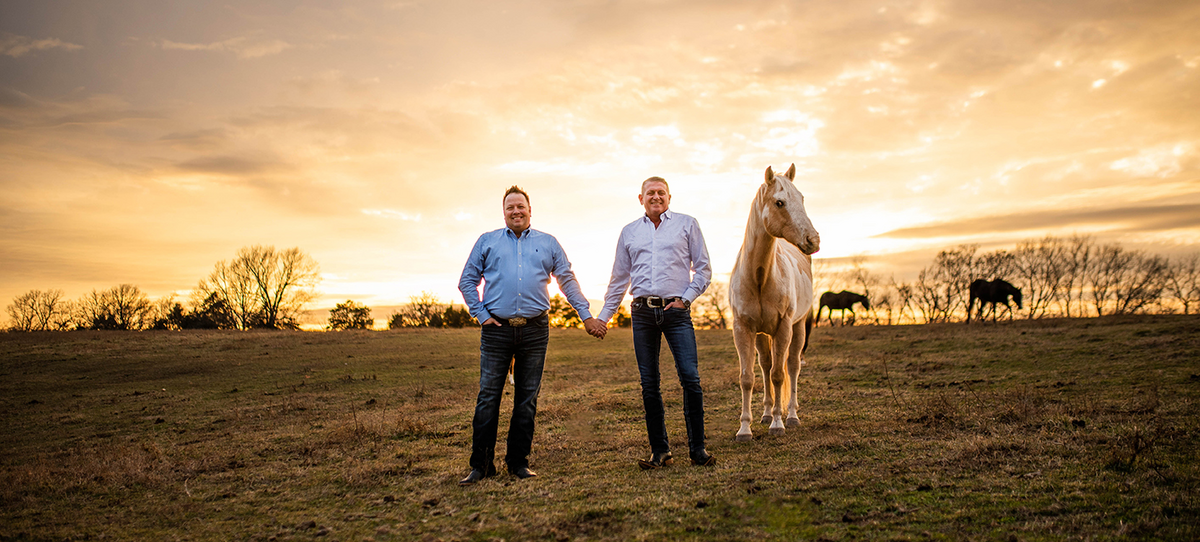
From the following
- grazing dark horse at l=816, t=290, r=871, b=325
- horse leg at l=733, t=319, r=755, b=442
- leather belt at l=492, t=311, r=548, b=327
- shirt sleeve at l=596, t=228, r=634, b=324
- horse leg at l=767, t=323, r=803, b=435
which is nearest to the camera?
leather belt at l=492, t=311, r=548, b=327

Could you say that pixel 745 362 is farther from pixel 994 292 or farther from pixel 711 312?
pixel 711 312

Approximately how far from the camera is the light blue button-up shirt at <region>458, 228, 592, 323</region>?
16.8 ft

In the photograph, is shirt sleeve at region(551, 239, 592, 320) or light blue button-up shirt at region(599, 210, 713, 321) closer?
light blue button-up shirt at region(599, 210, 713, 321)

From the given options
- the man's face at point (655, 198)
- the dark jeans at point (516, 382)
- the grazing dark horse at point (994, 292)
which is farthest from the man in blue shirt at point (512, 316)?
the grazing dark horse at point (994, 292)

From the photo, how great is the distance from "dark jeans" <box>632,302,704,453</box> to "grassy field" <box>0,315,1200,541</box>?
1.18ft

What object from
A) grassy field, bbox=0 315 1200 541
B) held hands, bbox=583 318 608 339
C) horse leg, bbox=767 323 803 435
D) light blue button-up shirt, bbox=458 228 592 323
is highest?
light blue button-up shirt, bbox=458 228 592 323

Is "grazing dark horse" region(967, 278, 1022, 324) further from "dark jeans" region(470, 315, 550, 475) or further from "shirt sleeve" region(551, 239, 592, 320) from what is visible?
"dark jeans" region(470, 315, 550, 475)

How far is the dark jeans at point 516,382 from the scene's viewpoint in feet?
16.8

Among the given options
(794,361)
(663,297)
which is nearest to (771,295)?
(794,361)

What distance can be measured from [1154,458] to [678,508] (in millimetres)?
3437

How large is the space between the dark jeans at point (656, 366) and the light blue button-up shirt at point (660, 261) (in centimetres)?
21

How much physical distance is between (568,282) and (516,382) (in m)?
1.02

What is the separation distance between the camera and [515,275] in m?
5.16

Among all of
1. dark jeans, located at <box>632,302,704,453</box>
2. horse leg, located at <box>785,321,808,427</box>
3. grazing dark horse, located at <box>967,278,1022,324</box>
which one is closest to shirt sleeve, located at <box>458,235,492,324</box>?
dark jeans, located at <box>632,302,704,453</box>
